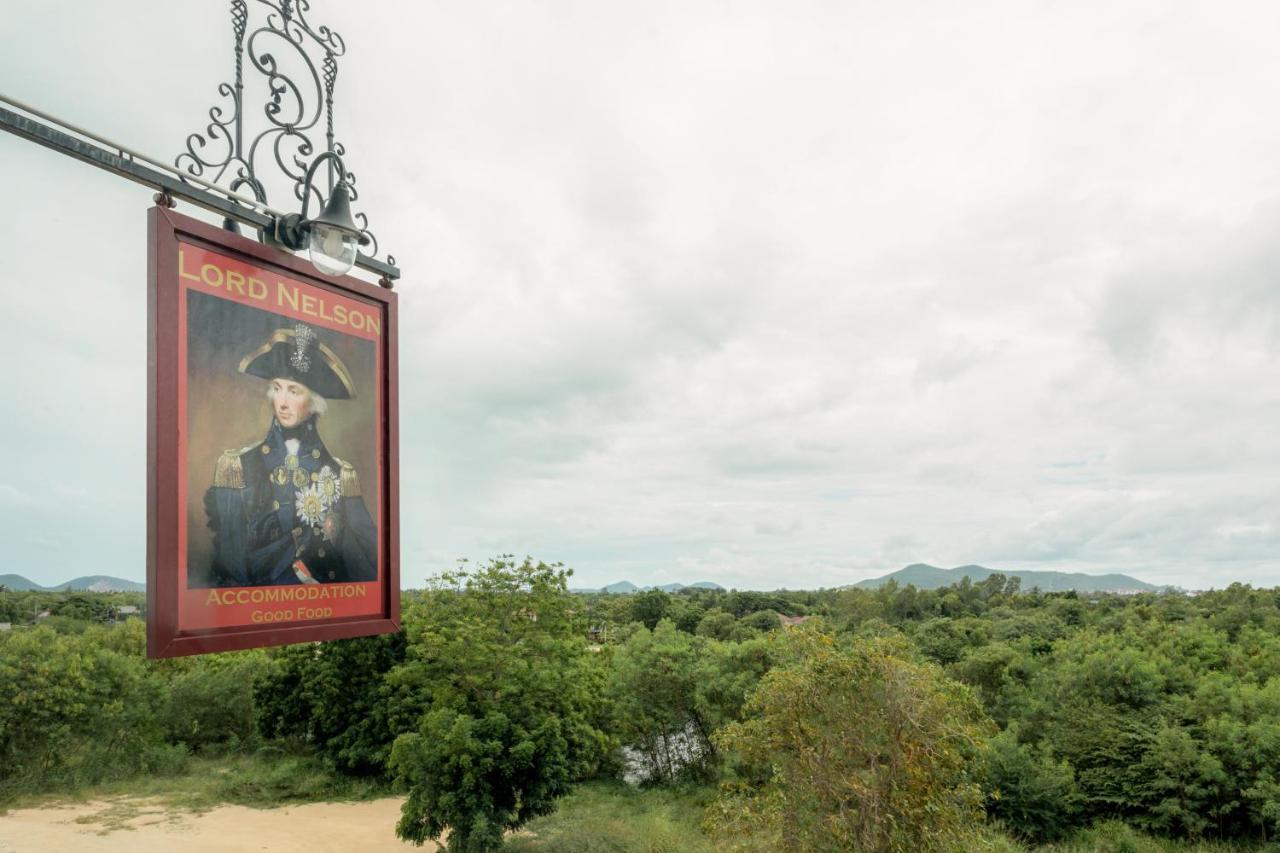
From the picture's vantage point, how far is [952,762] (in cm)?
784

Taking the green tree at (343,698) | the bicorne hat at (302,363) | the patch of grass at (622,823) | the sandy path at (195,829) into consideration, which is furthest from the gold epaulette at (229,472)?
the green tree at (343,698)

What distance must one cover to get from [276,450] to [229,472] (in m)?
0.17

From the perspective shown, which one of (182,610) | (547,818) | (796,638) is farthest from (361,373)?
(547,818)

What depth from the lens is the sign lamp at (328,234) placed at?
103 inches

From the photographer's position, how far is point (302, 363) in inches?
105

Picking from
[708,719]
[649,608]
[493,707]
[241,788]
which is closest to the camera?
[493,707]

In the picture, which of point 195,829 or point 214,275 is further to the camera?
point 195,829

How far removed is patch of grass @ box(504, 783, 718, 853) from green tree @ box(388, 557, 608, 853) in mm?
939

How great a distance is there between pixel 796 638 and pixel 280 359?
758 cm

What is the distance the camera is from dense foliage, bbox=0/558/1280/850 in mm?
8062

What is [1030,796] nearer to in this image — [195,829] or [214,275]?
[195,829]

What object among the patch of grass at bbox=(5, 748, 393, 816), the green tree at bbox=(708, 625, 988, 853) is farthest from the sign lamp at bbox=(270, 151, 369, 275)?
the patch of grass at bbox=(5, 748, 393, 816)

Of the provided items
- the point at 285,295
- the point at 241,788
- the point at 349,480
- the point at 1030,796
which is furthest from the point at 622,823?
the point at 285,295

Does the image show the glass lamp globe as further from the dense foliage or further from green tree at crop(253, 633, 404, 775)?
green tree at crop(253, 633, 404, 775)
